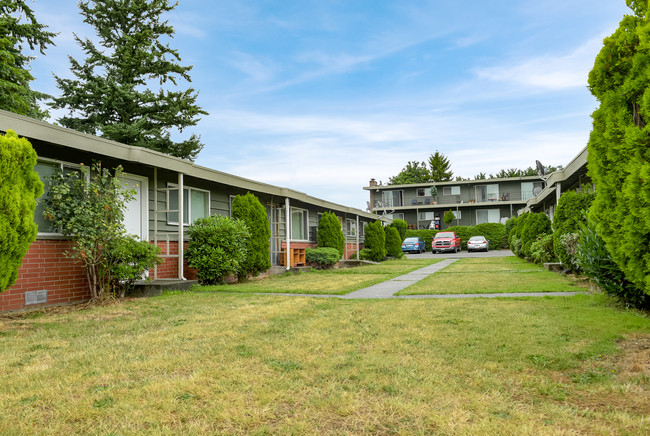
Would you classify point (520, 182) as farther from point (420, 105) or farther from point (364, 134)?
point (420, 105)

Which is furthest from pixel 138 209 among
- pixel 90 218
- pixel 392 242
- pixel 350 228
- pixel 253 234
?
pixel 392 242

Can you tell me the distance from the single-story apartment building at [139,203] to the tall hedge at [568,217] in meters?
8.77

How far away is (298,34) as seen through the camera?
55.7ft

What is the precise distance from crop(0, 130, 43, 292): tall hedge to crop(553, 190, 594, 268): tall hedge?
38.7 feet

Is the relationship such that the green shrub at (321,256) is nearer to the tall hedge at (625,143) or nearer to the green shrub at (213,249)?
the green shrub at (213,249)

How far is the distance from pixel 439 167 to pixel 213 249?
59669 millimetres

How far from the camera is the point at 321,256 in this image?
1792 centimetres

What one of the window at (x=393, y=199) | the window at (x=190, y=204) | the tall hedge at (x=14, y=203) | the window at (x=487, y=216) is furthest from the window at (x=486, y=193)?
the tall hedge at (x=14, y=203)

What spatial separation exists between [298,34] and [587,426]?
1674 cm

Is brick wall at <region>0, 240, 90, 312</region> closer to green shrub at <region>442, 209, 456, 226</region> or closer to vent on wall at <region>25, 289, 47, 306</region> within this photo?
vent on wall at <region>25, 289, 47, 306</region>

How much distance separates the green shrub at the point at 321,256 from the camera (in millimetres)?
A: 17922

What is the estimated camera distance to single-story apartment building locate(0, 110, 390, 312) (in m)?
7.73

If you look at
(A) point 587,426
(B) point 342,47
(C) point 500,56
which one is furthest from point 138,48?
(A) point 587,426

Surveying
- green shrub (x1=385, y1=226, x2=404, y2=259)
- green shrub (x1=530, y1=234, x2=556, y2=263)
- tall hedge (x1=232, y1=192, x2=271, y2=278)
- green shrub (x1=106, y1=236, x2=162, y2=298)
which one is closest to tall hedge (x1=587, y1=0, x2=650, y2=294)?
A: green shrub (x1=106, y1=236, x2=162, y2=298)
